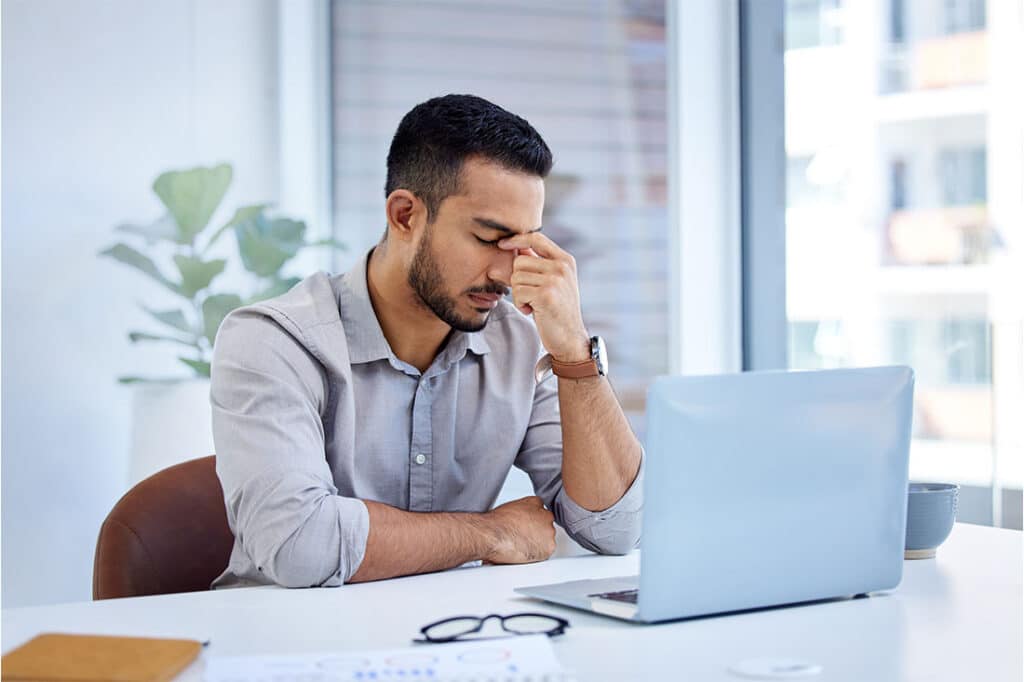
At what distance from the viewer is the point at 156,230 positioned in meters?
3.10

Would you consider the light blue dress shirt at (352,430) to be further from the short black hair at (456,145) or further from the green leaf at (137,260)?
the green leaf at (137,260)

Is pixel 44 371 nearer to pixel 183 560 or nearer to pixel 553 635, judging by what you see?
pixel 183 560

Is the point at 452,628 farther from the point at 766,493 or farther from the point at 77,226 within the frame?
the point at 77,226

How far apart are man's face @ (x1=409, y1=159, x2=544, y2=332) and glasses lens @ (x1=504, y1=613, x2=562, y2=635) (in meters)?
0.73

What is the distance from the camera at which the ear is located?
73.9 inches

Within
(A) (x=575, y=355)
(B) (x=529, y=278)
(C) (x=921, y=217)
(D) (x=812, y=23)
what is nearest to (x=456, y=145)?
(B) (x=529, y=278)

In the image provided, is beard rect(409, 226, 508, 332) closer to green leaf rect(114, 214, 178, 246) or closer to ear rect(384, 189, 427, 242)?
ear rect(384, 189, 427, 242)

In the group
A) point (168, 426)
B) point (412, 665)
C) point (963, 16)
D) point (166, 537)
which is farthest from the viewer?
point (168, 426)

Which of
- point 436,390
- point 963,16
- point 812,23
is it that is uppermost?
point 812,23

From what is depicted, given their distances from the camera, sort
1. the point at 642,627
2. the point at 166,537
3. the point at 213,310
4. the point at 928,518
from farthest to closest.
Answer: the point at 213,310
the point at 166,537
the point at 928,518
the point at 642,627

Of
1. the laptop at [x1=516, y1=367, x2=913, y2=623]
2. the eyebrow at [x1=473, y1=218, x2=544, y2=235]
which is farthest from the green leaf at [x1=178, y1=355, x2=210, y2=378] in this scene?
the laptop at [x1=516, y1=367, x2=913, y2=623]

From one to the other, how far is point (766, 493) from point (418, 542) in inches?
21.2

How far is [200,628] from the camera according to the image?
3.81 ft

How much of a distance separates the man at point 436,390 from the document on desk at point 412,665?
456mm
